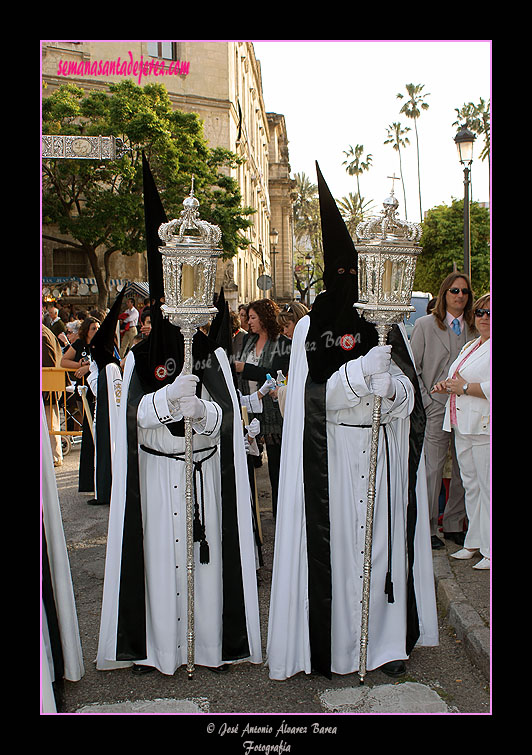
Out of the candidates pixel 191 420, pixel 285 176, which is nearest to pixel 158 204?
pixel 191 420

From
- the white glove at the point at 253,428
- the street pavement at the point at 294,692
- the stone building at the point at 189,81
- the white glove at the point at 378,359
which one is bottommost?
the street pavement at the point at 294,692

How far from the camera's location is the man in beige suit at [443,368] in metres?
5.99

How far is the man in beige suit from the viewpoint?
5988mm

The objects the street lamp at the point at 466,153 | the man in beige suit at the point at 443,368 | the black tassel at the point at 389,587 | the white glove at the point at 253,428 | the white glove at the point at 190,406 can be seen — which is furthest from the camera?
the street lamp at the point at 466,153

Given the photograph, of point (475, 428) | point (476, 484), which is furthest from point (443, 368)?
point (476, 484)

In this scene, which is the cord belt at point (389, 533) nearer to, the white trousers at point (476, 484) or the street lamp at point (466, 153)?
the white trousers at point (476, 484)

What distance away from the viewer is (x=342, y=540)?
3.93 m

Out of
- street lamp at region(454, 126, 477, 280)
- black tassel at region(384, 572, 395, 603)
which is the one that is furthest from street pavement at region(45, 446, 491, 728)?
street lamp at region(454, 126, 477, 280)

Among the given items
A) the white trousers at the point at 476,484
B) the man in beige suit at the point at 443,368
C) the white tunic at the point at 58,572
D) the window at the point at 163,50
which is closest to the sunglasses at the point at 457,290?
the man in beige suit at the point at 443,368

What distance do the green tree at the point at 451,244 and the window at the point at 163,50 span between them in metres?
15.3

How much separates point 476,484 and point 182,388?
293 centimetres

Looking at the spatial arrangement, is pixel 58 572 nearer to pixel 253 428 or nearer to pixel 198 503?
pixel 198 503

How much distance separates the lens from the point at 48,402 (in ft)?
31.1
